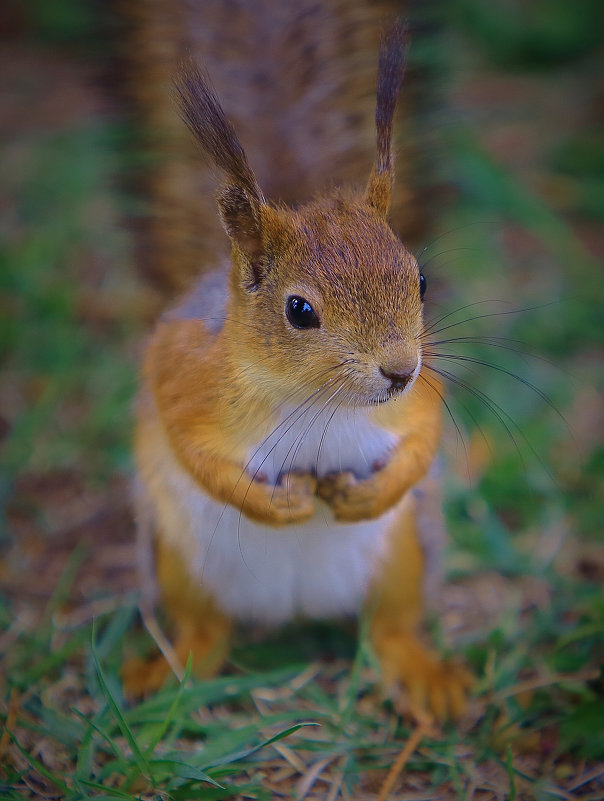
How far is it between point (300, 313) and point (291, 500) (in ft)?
1.25

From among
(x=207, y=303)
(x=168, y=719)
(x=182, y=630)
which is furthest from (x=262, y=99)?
(x=168, y=719)

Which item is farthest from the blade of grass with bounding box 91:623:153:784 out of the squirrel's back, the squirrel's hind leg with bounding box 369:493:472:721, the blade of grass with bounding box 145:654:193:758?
the squirrel's back

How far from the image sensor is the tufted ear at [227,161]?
1.42m

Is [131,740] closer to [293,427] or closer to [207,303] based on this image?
[293,427]

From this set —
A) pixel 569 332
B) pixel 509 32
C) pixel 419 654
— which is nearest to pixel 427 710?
pixel 419 654

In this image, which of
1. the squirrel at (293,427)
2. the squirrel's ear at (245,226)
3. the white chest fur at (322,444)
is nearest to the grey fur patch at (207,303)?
the squirrel at (293,427)

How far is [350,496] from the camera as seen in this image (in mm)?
1716

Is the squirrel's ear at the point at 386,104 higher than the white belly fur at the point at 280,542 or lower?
higher

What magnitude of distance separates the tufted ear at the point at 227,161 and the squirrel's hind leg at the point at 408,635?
0.68 meters

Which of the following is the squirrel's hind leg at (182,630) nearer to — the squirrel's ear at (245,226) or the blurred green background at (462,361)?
the blurred green background at (462,361)

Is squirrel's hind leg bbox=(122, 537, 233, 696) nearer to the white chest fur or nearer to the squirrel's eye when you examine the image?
the white chest fur

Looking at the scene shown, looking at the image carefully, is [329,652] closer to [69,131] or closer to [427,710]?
[427,710]

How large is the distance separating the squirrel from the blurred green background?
0.18m

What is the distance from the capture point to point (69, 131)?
3695mm
